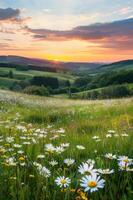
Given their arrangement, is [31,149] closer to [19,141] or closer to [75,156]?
[75,156]

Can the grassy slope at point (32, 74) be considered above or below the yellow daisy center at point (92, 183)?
below

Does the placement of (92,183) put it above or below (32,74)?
above

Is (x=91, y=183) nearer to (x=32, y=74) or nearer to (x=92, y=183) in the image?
(x=92, y=183)

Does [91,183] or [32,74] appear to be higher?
[91,183]

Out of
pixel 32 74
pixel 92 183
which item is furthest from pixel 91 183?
pixel 32 74

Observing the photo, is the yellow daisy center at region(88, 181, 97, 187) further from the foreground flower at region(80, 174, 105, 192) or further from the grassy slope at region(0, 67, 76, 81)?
the grassy slope at region(0, 67, 76, 81)

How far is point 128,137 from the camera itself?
5621mm

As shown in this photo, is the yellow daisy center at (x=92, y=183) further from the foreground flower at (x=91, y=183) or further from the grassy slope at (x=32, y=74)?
the grassy slope at (x=32, y=74)

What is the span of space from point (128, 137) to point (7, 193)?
8.96ft

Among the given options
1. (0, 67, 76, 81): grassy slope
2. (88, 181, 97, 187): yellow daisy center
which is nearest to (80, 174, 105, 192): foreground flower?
(88, 181, 97, 187): yellow daisy center

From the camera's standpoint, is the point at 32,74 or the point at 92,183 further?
the point at 32,74

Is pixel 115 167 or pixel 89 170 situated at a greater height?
pixel 89 170

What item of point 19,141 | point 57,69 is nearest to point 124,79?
point 57,69

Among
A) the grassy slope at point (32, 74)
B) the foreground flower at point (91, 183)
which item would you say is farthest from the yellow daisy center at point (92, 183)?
the grassy slope at point (32, 74)
